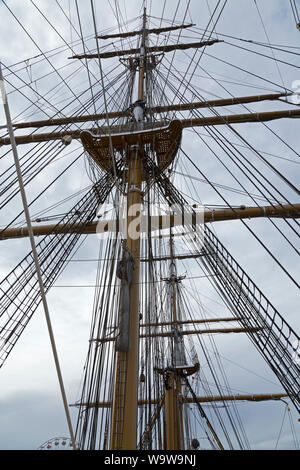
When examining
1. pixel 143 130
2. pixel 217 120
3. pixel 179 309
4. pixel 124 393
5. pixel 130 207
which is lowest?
pixel 124 393

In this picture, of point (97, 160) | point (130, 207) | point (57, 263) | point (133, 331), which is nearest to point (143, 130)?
point (97, 160)

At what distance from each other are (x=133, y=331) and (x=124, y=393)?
0.75 meters

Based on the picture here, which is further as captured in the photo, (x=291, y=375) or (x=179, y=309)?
(x=179, y=309)

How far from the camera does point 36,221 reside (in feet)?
30.6

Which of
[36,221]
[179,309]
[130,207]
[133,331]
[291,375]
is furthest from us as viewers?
[179,309]

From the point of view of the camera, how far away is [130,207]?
5.80 m

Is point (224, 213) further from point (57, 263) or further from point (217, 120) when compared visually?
point (57, 263)
